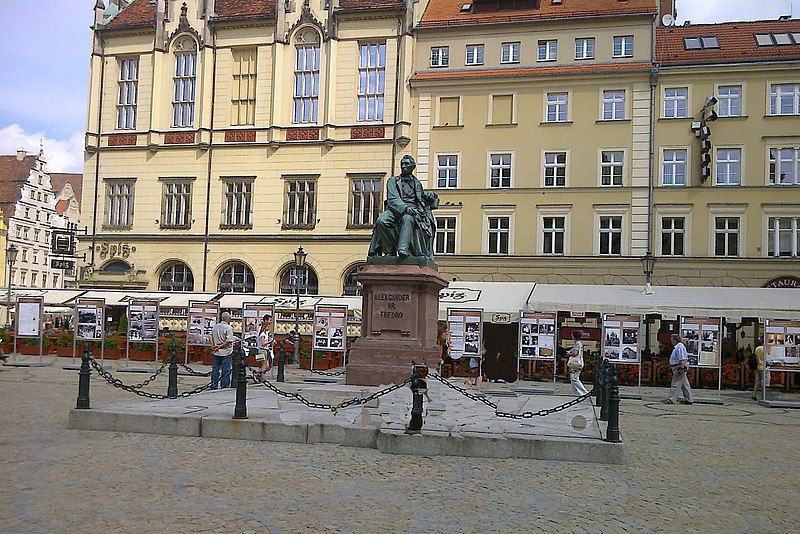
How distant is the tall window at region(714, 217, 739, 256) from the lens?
114ft

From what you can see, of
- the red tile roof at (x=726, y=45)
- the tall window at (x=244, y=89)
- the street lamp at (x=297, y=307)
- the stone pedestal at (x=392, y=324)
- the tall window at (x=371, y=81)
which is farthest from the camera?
the tall window at (x=244, y=89)

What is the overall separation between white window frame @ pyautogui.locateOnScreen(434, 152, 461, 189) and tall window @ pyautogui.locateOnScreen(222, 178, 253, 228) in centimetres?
862

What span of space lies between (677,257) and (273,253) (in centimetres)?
1727

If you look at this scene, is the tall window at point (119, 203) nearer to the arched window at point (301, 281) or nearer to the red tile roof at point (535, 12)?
the arched window at point (301, 281)

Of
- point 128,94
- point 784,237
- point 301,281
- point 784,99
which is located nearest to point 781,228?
point 784,237

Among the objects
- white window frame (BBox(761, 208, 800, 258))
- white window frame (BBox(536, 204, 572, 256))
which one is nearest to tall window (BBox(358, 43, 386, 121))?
white window frame (BBox(536, 204, 572, 256))

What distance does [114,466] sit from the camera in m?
9.35

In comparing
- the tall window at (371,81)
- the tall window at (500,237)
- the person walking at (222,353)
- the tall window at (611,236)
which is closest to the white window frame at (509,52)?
the tall window at (371,81)

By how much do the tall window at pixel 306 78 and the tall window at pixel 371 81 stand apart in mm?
2130

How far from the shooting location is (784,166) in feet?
114

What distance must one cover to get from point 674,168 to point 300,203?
16.1m

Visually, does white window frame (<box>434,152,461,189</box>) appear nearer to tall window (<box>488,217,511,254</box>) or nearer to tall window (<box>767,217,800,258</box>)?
tall window (<box>488,217,511,254</box>)

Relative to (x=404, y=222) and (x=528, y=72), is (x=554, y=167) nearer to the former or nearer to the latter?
(x=528, y=72)

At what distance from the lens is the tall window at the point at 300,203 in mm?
39156
